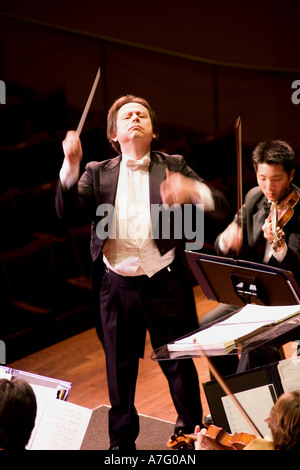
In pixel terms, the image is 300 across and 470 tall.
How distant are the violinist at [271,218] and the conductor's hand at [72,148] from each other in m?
0.75

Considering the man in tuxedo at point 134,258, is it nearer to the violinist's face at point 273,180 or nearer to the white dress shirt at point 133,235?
the white dress shirt at point 133,235

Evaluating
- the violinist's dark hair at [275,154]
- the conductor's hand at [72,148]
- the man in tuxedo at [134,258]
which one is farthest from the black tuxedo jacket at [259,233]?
the conductor's hand at [72,148]


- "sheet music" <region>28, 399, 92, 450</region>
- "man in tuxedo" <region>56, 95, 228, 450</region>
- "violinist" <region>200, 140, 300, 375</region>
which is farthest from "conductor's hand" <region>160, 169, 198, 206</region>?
"sheet music" <region>28, 399, 92, 450</region>

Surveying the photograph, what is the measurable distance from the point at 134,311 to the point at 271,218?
2.27 feet

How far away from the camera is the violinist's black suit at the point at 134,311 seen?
106 inches

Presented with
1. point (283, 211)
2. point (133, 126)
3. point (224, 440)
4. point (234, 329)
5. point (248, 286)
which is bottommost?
point (224, 440)

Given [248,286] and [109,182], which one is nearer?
[248,286]

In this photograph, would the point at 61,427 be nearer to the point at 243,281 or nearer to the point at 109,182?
the point at 243,281

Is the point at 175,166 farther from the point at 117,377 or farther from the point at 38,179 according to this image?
the point at 38,179

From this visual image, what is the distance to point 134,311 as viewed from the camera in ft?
8.91

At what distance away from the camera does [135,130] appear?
2.65 meters

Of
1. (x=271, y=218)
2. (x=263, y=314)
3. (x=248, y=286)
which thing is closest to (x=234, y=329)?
(x=263, y=314)

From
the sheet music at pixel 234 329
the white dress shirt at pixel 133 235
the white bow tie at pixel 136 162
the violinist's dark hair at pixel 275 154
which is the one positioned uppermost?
the violinist's dark hair at pixel 275 154
